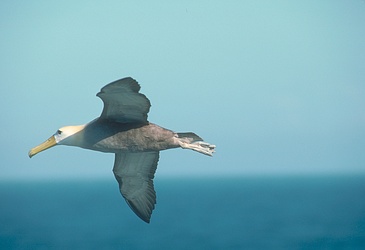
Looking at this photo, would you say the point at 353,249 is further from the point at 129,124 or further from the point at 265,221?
the point at 129,124

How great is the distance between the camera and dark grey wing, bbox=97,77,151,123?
13.6 meters

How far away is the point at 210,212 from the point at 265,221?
16996mm

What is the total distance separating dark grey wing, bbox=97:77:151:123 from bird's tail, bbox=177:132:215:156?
85cm

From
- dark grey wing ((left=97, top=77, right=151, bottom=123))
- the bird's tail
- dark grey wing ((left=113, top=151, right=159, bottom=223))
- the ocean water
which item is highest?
the ocean water

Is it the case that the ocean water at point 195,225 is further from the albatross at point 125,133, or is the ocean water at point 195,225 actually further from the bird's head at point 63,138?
the albatross at point 125,133

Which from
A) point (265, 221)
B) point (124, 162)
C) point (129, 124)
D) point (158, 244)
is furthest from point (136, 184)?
point (265, 221)

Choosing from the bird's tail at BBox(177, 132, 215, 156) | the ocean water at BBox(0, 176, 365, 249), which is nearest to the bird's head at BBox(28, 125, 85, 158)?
the bird's tail at BBox(177, 132, 215, 156)

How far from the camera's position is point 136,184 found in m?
16.6

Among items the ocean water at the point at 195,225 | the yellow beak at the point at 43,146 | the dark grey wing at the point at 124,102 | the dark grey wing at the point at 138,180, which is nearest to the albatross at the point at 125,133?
the dark grey wing at the point at 124,102

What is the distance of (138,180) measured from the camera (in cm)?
1659

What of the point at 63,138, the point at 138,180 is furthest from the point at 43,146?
the point at 138,180

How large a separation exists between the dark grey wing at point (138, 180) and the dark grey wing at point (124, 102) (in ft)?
6.13

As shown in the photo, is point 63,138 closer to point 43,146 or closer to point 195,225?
point 43,146

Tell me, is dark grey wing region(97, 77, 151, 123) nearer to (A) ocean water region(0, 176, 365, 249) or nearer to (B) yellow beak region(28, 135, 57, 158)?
(B) yellow beak region(28, 135, 57, 158)
